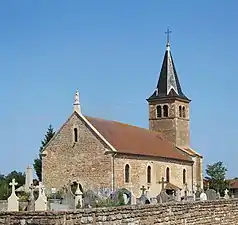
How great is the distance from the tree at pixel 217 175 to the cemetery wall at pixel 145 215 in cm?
4581

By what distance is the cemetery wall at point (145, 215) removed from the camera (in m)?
9.34

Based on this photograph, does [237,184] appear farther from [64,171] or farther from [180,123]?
[64,171]

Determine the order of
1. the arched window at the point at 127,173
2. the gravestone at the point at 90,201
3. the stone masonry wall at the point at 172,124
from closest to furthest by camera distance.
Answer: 1. the gravestone at the point at 90,201
2. the arched window at the point at 127,173
3. the stone masonry wall at the point at 172,124

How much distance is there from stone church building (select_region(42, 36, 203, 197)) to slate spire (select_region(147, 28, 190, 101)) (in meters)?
4.66

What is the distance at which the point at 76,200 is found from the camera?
27.5 meters

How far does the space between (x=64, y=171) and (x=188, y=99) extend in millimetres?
20657

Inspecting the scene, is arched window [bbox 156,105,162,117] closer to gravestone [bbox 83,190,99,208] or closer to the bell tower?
the bell tower

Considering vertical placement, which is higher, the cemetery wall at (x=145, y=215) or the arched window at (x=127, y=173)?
the arched window at (x=127, y=173)

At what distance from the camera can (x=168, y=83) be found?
59.3 meters

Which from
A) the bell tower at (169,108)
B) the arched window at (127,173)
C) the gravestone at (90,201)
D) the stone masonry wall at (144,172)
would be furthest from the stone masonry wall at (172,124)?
the gravestone at (90,201)

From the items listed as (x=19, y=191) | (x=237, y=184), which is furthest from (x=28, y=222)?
(x=237, y=184)

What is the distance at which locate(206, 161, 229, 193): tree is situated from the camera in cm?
6499

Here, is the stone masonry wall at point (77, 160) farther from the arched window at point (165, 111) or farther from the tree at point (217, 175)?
the tree at point (217, 175)

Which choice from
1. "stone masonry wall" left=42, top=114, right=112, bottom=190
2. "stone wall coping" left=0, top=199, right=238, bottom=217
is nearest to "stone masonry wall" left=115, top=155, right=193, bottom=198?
"stone masonry wall" left=42, top=114, right=112, bottom=190
